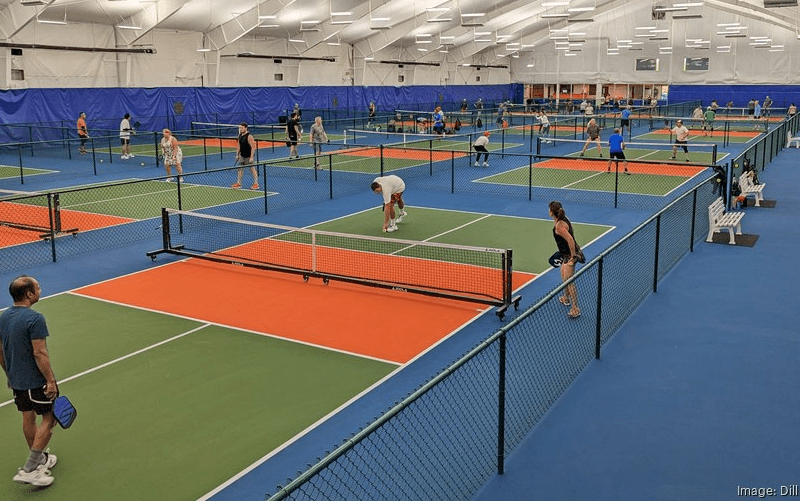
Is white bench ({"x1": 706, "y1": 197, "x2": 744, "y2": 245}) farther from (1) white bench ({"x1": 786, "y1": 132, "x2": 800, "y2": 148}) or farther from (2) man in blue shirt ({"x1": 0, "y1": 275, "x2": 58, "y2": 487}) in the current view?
(1) white bench ({"x1": 786, "y1": 132, "x2": 800, "y2": 148})

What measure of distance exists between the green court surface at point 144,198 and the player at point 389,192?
6651 millimetres

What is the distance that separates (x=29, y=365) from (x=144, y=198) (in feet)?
58.0

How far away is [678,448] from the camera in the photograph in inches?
300

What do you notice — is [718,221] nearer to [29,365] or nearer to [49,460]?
A: [49,460]

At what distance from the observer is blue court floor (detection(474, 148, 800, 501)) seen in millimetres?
6984

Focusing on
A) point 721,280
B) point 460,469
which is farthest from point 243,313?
point 721,280

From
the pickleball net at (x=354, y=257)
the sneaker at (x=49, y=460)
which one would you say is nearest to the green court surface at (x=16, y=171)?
the pickleball net at (x=354, y=257)

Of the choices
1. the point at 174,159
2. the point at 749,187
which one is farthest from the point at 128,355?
the point at 749,187

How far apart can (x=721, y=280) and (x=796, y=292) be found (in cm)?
127

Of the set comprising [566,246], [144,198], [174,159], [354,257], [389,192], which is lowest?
[354,257]

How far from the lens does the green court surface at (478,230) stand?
54.8ft

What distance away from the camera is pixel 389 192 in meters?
17.0

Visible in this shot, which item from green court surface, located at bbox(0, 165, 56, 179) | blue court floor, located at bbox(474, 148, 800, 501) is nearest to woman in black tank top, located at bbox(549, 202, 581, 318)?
blue court floor, located at bbox(474, 148, 800, 501)

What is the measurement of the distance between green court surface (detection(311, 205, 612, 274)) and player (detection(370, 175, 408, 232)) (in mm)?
303
